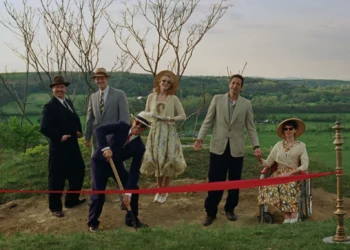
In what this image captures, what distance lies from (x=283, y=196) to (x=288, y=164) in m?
0.40

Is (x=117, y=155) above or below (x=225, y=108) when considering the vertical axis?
below

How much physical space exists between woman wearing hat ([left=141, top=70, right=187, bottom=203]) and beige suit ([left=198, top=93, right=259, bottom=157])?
0.81 metres

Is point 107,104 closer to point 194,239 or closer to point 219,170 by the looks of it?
point 219,170

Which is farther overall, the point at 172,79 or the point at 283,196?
the point at 172,79

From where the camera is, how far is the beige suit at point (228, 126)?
20.8 ft

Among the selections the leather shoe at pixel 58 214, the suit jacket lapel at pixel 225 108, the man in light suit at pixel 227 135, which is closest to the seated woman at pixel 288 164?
the man in light suit at pixel 227 135

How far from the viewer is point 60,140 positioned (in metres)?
6.88

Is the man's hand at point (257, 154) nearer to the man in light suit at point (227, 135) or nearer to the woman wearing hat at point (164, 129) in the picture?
the man in light suit at point (227, 135)

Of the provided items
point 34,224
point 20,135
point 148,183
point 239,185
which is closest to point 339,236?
point 239,185

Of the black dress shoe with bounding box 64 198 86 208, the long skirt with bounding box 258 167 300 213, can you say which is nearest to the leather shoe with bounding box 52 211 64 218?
the black dress shoe with bounding box 64 198 86 208

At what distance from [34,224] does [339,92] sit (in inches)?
966

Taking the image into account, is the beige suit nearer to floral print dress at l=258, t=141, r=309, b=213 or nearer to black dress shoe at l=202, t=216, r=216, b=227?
floral print dress at l=258, t=141, r=309, b=213

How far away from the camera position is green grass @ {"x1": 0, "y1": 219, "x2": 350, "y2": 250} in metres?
4.67

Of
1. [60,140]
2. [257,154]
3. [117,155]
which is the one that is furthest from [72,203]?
[257,154]
